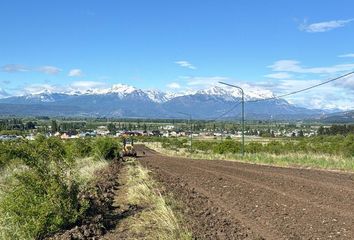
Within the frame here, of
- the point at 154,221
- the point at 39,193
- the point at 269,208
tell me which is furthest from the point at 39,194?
the point at 269,208

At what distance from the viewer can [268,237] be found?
10.2m

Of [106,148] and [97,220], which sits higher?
[97,220]

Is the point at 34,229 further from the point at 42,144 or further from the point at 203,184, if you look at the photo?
the point at 203,184

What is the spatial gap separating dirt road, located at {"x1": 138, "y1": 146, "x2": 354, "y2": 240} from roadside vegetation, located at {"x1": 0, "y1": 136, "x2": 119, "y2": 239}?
108 inches

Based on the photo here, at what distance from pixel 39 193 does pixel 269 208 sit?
5.90 meters

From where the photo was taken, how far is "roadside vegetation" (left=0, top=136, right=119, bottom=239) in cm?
1081

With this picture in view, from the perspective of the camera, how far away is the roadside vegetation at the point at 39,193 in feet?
35.5

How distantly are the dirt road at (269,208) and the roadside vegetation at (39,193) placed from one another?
2.75 metres

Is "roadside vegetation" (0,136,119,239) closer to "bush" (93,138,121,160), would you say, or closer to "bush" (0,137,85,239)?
"bush" (0,137,85,239)

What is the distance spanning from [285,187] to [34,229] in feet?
34.7

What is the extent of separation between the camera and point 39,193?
11.4 meters

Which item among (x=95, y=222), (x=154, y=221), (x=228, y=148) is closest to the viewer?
(x=95, y=222)

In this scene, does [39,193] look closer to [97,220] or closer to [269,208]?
[97,220]

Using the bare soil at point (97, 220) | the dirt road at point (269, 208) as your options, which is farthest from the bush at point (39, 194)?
the dirt road at point (269, 208)
